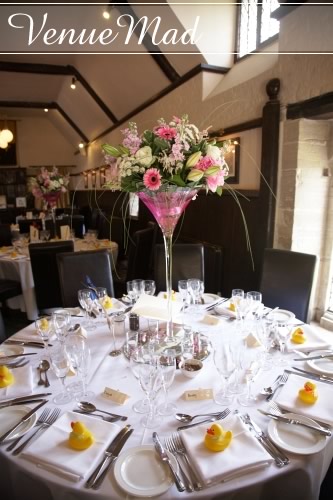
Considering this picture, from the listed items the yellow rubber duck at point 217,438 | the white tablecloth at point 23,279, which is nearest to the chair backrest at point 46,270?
the white tablecloth at point 23,279

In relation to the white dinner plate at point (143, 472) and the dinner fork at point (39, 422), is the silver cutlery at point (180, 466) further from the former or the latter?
the dinner fork at point (39, 422)

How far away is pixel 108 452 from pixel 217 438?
11.8 inches

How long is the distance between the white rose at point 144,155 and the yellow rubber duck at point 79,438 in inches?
38.3

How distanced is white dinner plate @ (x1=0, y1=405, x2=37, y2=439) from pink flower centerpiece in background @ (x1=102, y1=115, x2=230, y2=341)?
665 mm

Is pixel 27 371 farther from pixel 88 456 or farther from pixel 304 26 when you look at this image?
pixel 304 26

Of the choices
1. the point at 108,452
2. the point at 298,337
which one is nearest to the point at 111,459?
the point at 108,452

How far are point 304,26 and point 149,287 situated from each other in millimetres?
2212

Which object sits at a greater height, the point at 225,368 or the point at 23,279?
the point at 225,368

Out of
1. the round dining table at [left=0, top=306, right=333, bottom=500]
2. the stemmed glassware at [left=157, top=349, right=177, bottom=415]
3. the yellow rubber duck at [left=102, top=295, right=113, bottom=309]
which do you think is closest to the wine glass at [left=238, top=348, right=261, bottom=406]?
the round dining table at [left=0, top=306, right=333, bottom=500]

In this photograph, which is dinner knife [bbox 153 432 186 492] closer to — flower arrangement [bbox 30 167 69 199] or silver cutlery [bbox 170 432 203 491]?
silver cutlery [bbox 170 432 203 491]

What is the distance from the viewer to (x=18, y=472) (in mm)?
892

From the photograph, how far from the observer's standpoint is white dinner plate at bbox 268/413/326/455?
0.91 metres

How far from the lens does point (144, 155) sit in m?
1.37

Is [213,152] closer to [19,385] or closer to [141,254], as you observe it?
[19,385]
